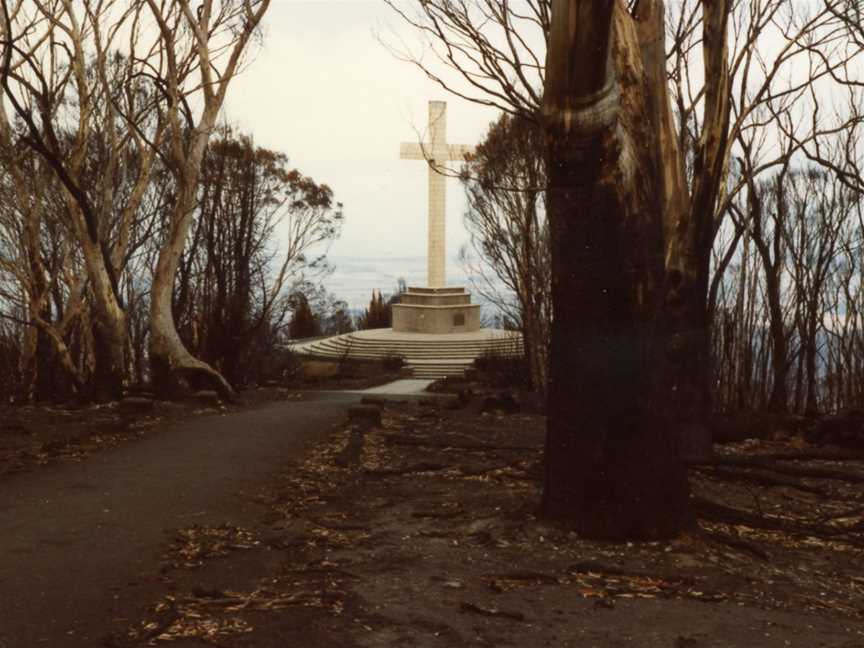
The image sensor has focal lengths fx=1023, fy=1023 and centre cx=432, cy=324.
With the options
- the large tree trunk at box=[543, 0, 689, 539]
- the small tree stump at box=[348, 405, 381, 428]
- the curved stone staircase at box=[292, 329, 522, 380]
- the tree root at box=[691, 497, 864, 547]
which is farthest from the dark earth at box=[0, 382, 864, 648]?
the curved stone staircase at box=[292, 329, 522, 380]

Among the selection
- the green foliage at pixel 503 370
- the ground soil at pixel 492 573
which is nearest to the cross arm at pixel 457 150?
the green foliage at pixel 503 370

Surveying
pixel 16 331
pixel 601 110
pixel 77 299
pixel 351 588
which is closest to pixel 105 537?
pixel 351 588

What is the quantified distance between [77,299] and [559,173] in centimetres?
1616

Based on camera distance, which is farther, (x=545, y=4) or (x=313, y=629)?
(x=545, y=4)

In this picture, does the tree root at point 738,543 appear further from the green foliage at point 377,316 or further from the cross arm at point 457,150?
the green foliage at point 377,316

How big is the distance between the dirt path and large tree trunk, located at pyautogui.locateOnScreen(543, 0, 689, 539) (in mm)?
2805

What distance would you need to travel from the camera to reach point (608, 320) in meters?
6.88

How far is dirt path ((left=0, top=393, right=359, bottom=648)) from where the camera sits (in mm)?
5387

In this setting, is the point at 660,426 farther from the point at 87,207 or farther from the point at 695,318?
the point at 87,207

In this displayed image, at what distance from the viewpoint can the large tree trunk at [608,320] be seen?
22.3ft

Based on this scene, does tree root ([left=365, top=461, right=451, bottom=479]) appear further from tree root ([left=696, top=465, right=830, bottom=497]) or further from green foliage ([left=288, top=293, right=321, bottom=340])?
green foliage ([left=288, top=293, right=321, bottom=340])

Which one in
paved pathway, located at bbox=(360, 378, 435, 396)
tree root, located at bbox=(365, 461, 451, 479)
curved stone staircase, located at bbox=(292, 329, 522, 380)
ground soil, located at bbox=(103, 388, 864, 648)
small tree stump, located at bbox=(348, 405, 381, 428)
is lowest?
ground soil, located at bbox=(103, 388, 864, 648)

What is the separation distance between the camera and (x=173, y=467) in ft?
32.7

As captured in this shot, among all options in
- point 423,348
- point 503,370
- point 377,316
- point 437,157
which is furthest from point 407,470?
point 377,316
